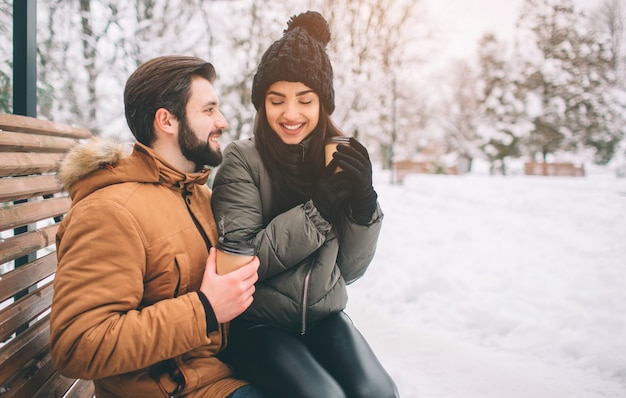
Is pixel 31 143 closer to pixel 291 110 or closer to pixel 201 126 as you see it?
pixel 201 126

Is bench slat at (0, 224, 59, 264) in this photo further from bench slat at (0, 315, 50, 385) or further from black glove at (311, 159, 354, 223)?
black glove at (311, 159, 354, 223)

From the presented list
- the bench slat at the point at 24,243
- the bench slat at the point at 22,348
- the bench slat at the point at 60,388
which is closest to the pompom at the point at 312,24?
the bench slat at the point at 24,243

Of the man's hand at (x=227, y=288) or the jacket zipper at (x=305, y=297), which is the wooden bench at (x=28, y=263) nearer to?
the man's hand at (x=227, y=288)

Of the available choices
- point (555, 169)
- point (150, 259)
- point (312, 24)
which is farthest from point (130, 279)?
point (555, 169)

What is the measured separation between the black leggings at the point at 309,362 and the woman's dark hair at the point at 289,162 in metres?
0.63

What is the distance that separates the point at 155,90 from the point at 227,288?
0.92 metres

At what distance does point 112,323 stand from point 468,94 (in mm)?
35560

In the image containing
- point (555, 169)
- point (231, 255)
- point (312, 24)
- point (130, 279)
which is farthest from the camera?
point (555, 169)

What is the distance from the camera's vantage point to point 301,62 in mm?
2240

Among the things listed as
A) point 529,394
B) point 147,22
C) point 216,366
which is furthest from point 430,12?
point 216,366

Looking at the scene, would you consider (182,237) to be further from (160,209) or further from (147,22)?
(147,22)

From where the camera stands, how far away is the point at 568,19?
25.8 meters

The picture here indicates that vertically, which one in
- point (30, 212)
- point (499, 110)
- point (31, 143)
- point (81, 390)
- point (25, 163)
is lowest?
point (81, 390)

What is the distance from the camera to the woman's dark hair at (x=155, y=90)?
1.86 metres
